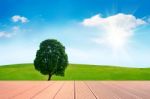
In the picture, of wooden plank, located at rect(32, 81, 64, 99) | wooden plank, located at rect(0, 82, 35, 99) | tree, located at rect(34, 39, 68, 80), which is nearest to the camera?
wooden plank, located at rect(32, 81, 64, 99)

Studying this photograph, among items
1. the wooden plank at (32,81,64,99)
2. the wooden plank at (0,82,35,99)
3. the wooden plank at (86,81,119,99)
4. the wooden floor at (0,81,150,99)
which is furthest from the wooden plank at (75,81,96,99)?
the wooden plank at (0,82,35,99)

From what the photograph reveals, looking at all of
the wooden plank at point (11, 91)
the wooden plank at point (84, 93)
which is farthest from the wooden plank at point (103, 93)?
the wooden plank at point (11, 91)

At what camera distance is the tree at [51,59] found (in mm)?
50719

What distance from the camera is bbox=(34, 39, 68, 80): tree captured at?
50.7 metres

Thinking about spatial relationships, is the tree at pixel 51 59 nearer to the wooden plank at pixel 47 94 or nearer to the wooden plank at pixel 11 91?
the wooden plank at pixel 11 91

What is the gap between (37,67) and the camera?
2018 inches

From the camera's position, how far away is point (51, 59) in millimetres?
50906

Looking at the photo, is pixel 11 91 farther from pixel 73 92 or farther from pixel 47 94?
pixel 73 92

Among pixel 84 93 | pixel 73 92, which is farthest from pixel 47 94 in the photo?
pixel 73 92

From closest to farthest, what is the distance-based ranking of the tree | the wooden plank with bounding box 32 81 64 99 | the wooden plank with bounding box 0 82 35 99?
the wooden plank with bounding box 32 81 64 99 < the wooden plank with bounding box 0 82 35 99 < the tree

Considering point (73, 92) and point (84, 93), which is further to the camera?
point (73, 92)

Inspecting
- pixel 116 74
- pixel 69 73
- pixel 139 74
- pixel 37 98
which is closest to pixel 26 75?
pixel 69 73

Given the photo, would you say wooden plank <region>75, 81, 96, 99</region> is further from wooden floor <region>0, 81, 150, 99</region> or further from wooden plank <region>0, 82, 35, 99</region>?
wooden plank <region>0, 82, 35, 99</region>

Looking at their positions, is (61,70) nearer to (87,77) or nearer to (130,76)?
(87,77)
